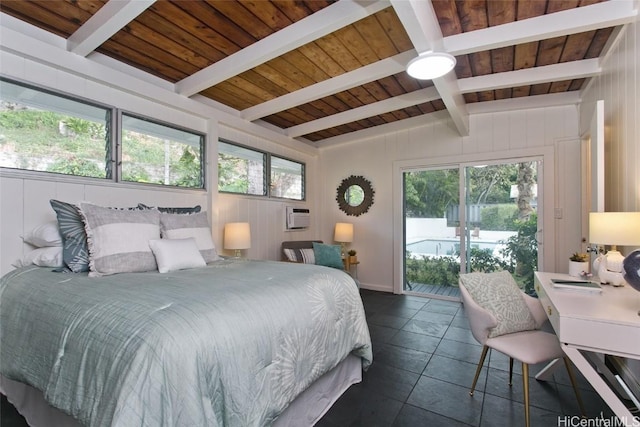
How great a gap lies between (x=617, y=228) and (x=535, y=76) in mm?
1824

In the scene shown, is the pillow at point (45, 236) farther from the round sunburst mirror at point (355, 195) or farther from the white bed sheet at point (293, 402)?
the round sunburst mirror at point (355, 195)

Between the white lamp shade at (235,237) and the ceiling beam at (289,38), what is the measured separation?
1470mm

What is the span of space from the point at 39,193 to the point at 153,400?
2059mm

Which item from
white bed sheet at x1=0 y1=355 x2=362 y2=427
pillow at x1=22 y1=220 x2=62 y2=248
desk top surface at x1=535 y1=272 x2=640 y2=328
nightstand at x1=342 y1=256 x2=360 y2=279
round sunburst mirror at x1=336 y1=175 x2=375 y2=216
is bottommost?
A: white bed sheet at x1=0 y1=355 x2=362 y2=427

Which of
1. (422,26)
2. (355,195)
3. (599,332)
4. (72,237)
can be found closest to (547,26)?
(422,26)

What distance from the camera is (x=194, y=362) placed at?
101 centimetres

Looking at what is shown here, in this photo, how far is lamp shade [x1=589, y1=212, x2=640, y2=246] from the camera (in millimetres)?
1707

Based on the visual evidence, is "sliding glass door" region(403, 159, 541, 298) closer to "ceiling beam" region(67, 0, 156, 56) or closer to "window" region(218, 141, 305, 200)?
"window" region(218, 141, 305, 200)

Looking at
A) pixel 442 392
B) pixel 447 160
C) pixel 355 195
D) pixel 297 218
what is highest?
pixel 447 160

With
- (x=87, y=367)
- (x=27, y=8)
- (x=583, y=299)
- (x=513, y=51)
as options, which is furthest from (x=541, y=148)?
(x=27, y=8)

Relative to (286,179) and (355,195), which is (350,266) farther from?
(286,179)

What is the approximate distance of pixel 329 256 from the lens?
13.1 feet

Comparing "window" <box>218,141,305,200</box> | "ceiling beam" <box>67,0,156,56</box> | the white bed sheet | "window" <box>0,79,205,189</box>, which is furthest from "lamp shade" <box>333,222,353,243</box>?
"ceiling beam" <box>67,0,156,56</box>

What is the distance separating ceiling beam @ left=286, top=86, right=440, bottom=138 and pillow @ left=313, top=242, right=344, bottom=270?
5.68 ft
